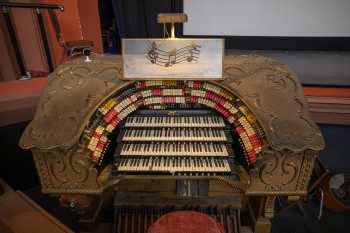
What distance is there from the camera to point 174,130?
97.7 inches

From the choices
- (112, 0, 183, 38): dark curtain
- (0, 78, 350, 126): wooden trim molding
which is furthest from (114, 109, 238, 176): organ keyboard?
(112, 0, 183, 38): dark curtain

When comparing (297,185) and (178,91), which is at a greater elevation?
(178,91)

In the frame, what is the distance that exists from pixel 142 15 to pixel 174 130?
3.06 metres

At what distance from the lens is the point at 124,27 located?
4.73 meters

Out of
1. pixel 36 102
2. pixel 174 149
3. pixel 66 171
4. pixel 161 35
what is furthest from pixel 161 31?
pixel 66 171

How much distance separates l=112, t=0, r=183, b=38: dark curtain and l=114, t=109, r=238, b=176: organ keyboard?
270 centimetres

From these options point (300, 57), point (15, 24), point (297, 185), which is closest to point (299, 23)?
point (300, 57)

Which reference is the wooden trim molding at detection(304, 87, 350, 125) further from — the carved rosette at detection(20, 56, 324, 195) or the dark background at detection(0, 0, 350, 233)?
the carved rosette at detection(20, 56, 324, 195)

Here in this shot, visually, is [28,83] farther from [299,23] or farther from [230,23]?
[299,23]

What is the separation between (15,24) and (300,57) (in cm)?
661

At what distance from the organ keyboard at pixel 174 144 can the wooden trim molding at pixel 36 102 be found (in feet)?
5.19

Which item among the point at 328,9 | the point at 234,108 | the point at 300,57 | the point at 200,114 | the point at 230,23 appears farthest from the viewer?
the point at 300,57

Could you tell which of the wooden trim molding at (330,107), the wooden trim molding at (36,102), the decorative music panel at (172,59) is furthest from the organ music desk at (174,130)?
the wooden trim molding at (330,107)

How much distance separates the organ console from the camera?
204cm
